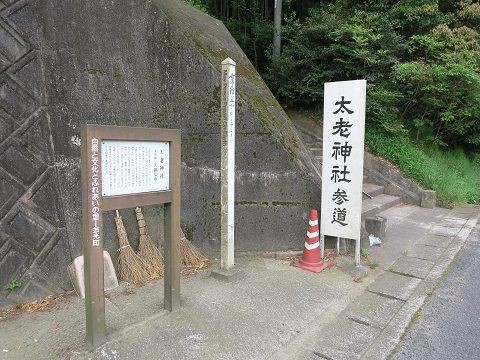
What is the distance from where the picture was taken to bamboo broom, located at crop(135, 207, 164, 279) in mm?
A: 4016

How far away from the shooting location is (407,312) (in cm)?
335

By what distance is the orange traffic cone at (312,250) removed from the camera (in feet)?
14.0

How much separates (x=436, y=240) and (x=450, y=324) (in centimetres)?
282

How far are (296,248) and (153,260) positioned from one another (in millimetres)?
1863

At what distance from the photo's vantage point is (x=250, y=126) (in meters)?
4.49

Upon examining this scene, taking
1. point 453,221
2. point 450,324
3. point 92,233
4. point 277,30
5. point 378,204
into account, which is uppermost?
point 277,30

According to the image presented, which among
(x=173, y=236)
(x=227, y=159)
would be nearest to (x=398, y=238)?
(x=227, y=159)

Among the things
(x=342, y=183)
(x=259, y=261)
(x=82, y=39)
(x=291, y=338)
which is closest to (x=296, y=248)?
(x=259, y=261)

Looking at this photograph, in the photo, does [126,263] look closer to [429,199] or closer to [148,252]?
[148,252]

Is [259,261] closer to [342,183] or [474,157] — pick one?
[342,183]

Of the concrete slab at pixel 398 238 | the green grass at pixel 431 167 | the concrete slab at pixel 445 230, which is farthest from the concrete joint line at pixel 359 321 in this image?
the green grass at pixel 431 167

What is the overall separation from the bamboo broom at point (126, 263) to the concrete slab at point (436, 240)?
4356 millimetres

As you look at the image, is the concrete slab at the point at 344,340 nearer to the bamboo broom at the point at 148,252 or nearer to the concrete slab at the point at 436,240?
Answer: the bamboo broom at the point at 148,252

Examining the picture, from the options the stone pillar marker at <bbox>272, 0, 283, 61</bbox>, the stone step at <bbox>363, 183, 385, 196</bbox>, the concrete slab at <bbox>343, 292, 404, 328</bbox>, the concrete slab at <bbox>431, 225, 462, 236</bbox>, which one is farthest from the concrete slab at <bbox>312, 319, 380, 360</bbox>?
the stone pillar marker at <bbox>272, 0, 283, 61</bbox>
